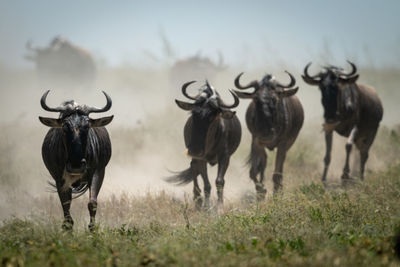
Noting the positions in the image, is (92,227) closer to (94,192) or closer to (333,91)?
(94,192)

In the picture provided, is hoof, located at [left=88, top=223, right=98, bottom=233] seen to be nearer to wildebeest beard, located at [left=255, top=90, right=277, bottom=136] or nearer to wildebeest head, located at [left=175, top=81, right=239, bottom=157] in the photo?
wildebeest head, located at [left=175, top=81, right=239, bottom=157]

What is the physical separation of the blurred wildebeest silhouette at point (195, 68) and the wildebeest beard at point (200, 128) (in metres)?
17.0

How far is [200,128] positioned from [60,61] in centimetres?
1960

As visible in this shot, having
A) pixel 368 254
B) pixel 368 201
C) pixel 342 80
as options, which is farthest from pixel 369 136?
pixel 368 254

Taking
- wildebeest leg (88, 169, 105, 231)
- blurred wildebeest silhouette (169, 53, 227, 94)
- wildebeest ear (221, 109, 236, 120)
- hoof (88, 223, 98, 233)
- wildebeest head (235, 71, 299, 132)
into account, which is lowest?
hoof (88, 223, 98, 233)

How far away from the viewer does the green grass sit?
4066 millimetres

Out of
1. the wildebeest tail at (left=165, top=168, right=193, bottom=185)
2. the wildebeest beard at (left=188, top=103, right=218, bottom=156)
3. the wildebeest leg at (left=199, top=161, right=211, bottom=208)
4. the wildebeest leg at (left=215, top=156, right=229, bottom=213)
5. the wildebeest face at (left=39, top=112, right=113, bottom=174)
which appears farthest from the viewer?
the wildebeest tail at (left=165, top=168, right=193, bottom=185)

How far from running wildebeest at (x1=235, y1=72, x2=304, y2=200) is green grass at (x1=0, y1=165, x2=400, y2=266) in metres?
1.73

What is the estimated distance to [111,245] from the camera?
4.84m

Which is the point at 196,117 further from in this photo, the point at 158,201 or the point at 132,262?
the point at 132,262

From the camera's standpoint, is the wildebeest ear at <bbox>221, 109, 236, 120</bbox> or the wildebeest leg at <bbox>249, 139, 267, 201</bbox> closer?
the wildebeest ear at <bbox>221, 109, 236, 120</bbox>

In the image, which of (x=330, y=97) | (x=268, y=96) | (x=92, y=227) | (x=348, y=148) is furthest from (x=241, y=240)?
(x=348, y=148)

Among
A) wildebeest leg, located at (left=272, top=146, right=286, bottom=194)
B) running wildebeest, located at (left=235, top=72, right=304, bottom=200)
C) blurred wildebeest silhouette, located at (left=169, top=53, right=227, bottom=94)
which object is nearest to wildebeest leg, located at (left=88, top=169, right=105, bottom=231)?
running wildebeest, located at (left=235, top=72, right=304, bottom=200)

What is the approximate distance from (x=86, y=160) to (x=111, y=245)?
144 cm
